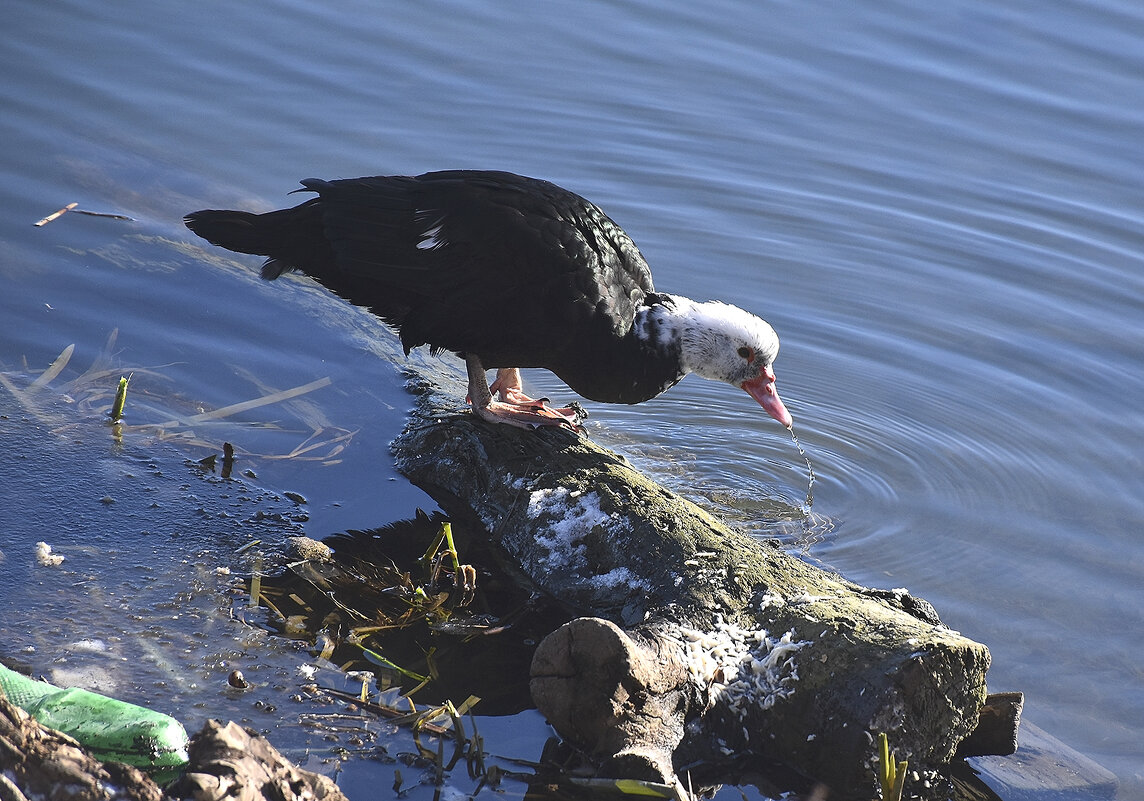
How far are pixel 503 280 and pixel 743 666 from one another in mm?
1807

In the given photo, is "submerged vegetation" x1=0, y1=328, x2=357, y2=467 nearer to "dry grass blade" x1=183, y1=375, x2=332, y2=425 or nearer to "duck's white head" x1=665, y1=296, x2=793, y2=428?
"dry grass blade" x1=183, y1=375, x2=332, y2=425

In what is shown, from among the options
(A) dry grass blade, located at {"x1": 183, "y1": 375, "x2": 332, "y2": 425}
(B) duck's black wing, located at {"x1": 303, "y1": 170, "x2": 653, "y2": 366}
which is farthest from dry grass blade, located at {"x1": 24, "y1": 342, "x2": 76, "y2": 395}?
(B) duck's black wing, located at {"x1": 303, "y1": 170, "x2": 653, "y2": 366}

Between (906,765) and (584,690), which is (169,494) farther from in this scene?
(906,765)

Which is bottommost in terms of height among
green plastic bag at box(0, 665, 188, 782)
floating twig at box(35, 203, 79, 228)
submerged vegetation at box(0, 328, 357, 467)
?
green plastic bag at box(0, 665, 188, 782)

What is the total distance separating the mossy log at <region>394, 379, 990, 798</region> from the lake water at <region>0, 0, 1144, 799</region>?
40 centimetres

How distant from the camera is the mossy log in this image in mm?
3076

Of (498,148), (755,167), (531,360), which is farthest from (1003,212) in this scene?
(531,360)

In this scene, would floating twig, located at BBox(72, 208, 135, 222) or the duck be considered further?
floating twig, located at BBox(72, 208, 135, 222)

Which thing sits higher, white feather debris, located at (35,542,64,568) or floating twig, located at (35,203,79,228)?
floating twig, located at (35,203,79,228)

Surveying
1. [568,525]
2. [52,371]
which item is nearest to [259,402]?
[52,371]

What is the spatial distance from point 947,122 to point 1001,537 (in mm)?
4176

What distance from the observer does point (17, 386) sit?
495 centimetres

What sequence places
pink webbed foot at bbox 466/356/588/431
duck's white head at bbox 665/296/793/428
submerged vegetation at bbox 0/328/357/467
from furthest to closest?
duck's white head at bbox 665/296/793/428
submerged vegetation at bbox 0/328/357/467
pink webbed foot at bbox 466/356/588/431

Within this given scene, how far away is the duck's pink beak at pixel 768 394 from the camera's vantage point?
5.14 meters
